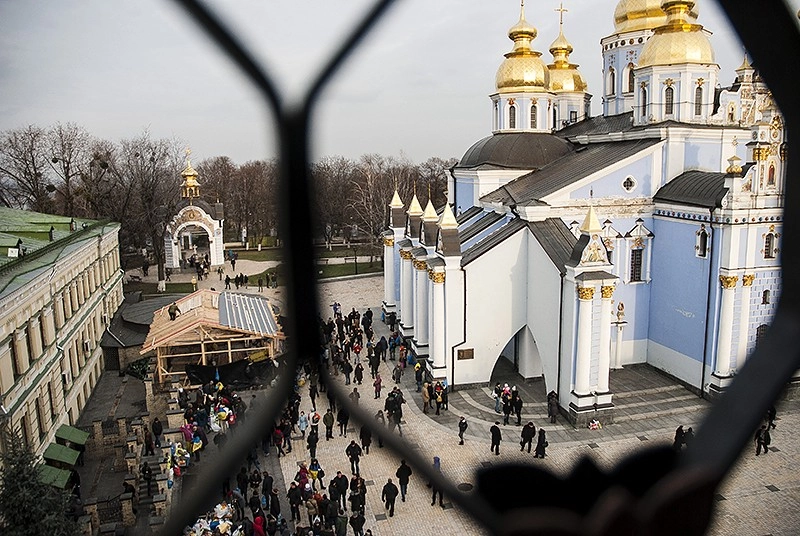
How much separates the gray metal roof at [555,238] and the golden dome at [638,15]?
25.5 feet

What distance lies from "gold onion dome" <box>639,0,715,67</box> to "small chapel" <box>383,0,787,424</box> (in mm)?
25

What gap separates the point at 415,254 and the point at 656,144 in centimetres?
443

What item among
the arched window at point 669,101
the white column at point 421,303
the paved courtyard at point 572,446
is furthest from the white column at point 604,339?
the arched window at point 669,101

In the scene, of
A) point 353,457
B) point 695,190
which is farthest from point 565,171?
point 353,457

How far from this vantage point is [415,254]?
10.9 metres

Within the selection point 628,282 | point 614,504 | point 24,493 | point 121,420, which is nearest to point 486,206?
point 628,282

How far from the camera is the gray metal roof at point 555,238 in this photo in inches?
355

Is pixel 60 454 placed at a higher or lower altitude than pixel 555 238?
lower

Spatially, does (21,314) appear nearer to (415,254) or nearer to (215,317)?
(215,317)

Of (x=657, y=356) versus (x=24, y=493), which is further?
(x=657, y=356)

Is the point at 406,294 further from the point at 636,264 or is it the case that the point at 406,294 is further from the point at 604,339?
the point at 604,339

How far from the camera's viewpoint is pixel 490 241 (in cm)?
998

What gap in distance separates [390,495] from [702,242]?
6.24 meters

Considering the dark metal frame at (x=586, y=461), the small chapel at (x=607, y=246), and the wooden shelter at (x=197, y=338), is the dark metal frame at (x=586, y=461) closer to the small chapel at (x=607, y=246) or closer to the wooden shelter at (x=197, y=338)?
the wooden shelter at (x=197, y=338)
